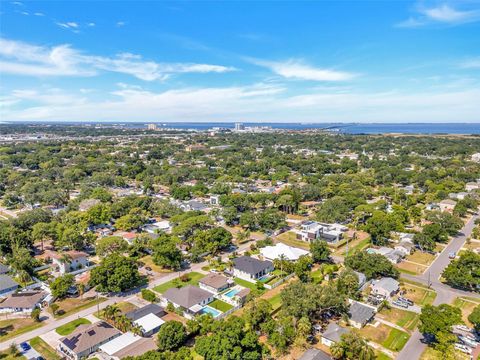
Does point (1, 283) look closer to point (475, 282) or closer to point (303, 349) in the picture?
point (303, 349)

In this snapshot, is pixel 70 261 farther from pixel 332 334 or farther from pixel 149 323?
pixel 332 334

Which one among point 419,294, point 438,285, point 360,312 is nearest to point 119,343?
point 360,312

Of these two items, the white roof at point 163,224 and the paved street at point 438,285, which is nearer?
the paved street at point 438,285

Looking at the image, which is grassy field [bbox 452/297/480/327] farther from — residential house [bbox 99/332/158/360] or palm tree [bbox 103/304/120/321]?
palm tree [bbox 103/304/120/321]

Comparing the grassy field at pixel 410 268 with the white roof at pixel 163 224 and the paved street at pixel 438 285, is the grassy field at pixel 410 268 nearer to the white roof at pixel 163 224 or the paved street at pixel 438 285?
the paved street at pixel 438 285

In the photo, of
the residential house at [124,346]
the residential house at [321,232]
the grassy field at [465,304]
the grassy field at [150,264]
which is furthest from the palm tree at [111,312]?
the grassy field at [465,304]
